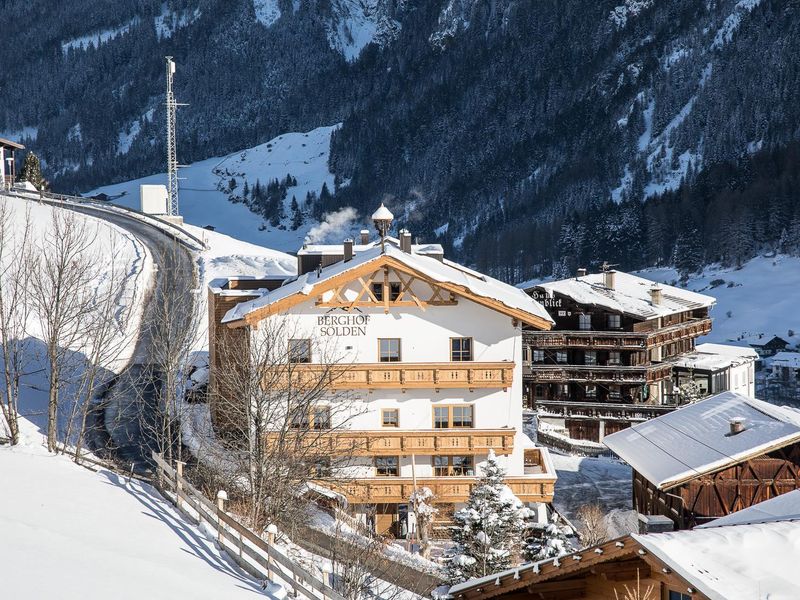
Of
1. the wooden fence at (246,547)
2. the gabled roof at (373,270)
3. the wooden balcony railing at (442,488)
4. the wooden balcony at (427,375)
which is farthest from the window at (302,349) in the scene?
the wooden fence at (246,547)

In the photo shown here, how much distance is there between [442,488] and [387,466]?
208 centimetres

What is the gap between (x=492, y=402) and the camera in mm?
40750

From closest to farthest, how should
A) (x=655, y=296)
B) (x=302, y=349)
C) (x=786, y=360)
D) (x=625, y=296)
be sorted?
1. (x=302, y=349)
2. (x=625, y=296)
3. (x=655, y=296)
4. (x=786, y=360)

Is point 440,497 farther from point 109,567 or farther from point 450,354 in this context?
point 109,567

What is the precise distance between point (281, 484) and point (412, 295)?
39.0 ft

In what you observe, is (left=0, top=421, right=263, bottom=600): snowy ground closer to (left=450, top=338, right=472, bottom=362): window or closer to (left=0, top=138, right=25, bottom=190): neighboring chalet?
(left=450, top=338, right=472, bottom=362): window

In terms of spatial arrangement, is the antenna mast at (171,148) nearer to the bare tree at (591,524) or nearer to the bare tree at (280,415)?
the bare tree at (280,415)

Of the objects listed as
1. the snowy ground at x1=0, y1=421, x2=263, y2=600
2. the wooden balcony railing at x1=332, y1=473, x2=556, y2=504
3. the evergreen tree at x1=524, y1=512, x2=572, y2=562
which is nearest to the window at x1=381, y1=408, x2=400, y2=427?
the wooden balcony railing at x1=332, y1=473, x2=556, y2=504

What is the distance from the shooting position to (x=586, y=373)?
73688 millimetres

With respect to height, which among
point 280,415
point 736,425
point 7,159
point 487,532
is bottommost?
point 487,532

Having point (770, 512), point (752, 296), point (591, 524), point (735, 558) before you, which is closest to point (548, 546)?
point (770, 512)

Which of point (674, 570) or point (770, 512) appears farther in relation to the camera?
point (770, 512)

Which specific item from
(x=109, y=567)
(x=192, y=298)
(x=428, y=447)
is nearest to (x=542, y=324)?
(x=428, y=447)

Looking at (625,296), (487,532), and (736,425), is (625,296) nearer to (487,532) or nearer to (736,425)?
(736,425)
